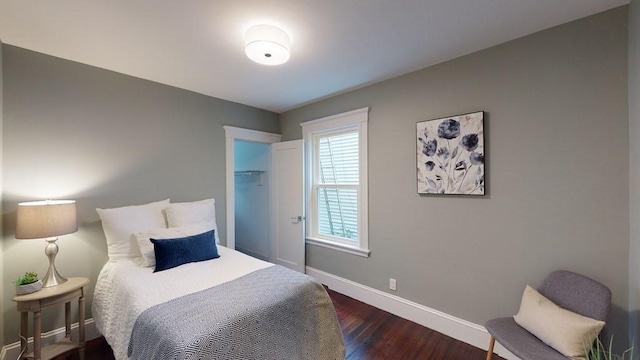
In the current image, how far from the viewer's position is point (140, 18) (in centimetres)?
162

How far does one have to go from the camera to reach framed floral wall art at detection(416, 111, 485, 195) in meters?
2.02

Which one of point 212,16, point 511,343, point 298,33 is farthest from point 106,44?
point 511,343

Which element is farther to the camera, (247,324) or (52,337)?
(52,337)

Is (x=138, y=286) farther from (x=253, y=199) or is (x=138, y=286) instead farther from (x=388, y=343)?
(x=253, y=199)

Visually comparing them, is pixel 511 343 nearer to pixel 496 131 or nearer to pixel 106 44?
pixel 496 131

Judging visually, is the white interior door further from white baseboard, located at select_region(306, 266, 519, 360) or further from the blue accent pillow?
the blue accent pillow

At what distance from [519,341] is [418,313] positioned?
40.0 inches

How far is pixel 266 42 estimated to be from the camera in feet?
5.58

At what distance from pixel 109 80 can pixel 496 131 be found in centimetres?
351

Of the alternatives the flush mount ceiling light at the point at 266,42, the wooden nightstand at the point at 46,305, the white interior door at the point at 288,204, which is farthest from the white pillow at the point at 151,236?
the flush mount ceiling light at the point at 266,42

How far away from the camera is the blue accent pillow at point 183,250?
1.94 meters

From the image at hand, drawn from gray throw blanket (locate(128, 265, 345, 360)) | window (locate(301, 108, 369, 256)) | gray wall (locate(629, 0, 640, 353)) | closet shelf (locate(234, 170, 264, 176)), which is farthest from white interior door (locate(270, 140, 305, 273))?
gray wall (locate(629, 0, 640, 353))

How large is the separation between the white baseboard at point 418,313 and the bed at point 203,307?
99cm

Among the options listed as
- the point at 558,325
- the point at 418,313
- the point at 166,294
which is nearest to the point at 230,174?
the point at 166,294
